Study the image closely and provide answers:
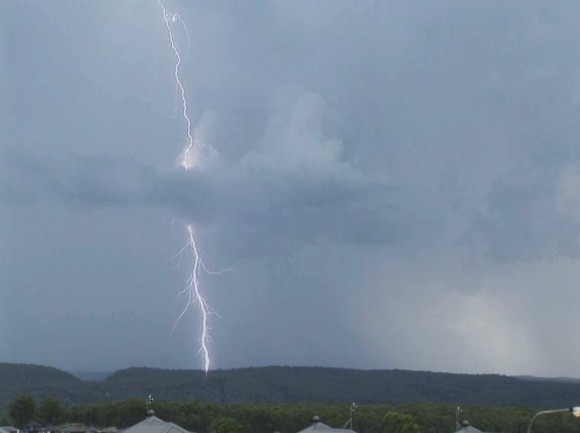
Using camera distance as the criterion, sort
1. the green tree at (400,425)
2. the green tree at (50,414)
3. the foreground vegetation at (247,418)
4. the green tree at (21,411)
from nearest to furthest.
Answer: the green tree at (400,425)
the green tree at (21,411)
the foreground vegetation at (247,418)
the green tree at (50,414)

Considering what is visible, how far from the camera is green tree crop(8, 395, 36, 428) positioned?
119m

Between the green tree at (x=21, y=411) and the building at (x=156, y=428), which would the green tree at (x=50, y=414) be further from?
the building at (x=156, y=428)

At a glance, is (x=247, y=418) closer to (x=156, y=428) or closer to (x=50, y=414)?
(x=50, y=414)

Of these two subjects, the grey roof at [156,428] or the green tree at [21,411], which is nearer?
the grey roof at [156,428]

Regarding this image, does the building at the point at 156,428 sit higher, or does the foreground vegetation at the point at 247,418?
the foreground vegetation at the point at 247,418

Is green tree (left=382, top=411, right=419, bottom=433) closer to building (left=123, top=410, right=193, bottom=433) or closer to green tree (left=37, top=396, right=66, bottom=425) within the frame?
building (left=123, top=410, right=193, bottom=433)

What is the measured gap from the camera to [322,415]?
125 metres

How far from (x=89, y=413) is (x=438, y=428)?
153 feet

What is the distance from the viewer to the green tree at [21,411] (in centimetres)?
11912

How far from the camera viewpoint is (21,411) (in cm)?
11938

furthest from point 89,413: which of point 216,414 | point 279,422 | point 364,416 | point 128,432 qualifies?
point 128,432

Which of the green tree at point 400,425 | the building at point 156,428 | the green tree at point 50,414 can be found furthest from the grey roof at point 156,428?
the green tree at point 50,414

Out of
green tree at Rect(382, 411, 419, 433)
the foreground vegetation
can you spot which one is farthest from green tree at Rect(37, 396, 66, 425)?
green tree at Rect(382, 411, 419, 433)

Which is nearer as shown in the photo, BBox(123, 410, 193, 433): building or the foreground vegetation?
BBox(123, 410, 193, 433): building
